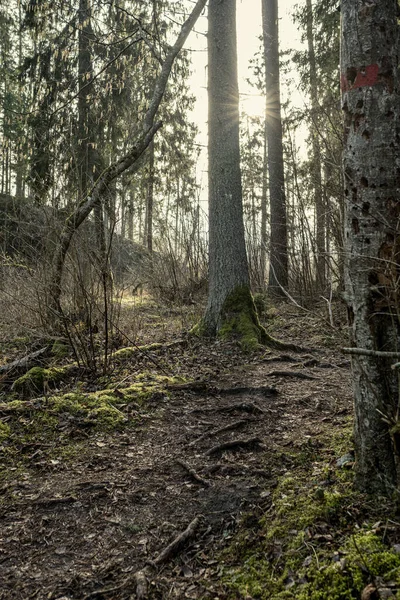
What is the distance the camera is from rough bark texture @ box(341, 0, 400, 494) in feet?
7.28

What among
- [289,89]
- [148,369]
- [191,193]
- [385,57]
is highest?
[289,89]

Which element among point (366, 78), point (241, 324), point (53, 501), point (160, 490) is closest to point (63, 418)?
point (53, 501)

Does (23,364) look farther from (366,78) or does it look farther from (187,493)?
(366,78)

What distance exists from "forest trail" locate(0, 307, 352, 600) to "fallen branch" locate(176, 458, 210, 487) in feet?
0.05

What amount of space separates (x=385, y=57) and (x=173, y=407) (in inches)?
142

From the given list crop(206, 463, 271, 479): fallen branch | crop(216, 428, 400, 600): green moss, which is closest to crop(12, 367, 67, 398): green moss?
crop(206, 463, 271, 479): fallen branch

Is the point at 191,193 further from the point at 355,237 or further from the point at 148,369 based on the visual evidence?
the point at 355,237

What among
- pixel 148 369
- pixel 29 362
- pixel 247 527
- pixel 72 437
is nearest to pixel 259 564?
pixel 247 527

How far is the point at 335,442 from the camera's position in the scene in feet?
10.8

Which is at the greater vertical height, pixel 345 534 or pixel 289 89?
pixel 289 89

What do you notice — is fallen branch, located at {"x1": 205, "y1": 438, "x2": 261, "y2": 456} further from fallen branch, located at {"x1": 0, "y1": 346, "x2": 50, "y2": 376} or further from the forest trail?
fallen branch, located at {"x1": 0, "y1": 346, "x2": 50, "y2": 376}

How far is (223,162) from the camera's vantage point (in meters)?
6.85

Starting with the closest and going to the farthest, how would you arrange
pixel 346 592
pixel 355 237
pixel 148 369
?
pixel 346 592, pixel 355 237, pixel 148 369

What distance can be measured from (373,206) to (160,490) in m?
Result: 2.41
